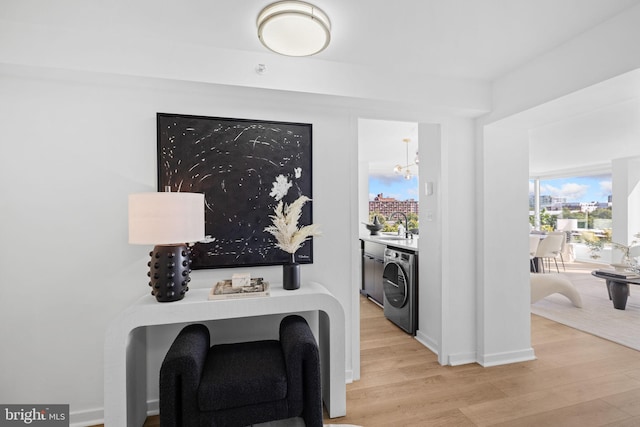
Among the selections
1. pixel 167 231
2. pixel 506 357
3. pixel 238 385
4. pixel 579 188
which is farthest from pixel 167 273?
pixel 579 188

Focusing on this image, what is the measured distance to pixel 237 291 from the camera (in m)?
2.00

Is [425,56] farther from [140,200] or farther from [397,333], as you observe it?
[397,333]

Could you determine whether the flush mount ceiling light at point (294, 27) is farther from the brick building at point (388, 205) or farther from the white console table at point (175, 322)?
the brick building at point (388, 205)

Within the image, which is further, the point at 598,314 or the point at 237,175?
the point at 598,314

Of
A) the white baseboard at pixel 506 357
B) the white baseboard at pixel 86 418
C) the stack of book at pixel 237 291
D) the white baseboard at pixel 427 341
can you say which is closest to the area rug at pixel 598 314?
the white baseboard at pixel 506 357

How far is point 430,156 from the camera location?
119 inches

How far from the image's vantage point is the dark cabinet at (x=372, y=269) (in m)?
4.28

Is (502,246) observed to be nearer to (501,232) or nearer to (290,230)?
(501,232)

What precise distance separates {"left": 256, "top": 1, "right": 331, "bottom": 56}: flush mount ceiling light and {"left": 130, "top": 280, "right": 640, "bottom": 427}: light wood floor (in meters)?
2.31

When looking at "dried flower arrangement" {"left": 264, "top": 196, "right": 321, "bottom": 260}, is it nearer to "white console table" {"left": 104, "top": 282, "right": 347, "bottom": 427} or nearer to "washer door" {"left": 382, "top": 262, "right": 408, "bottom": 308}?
"white console table" {"left": 104, "top": 282, "right": 347, "bottom": 427}

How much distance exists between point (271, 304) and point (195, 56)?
1.66 m

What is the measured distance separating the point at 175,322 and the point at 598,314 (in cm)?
494

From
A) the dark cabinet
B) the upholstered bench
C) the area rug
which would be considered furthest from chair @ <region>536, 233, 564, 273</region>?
the dark cabinet

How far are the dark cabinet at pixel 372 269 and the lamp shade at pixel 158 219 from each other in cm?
286
